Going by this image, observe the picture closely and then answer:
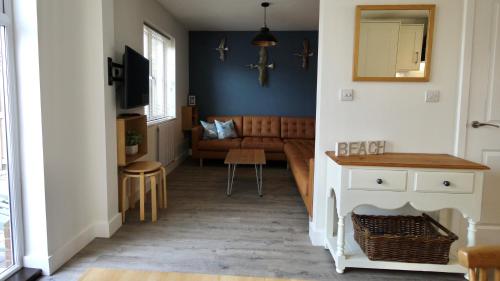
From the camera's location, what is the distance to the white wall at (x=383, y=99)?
8.62 ft

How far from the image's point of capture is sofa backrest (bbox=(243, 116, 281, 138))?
20.9 feet

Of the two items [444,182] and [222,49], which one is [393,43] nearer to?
[444,182]

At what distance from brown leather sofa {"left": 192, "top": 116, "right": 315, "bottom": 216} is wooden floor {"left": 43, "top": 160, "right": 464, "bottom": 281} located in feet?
3.40

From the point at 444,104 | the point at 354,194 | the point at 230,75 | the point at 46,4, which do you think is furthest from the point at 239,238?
the point at 230,75

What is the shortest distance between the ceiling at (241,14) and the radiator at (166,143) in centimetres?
165

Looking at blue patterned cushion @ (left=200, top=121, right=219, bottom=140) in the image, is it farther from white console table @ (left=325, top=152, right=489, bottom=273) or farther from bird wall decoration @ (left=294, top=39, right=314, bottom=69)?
white console table @ (left=325, top=152, right=489, bottom=273)

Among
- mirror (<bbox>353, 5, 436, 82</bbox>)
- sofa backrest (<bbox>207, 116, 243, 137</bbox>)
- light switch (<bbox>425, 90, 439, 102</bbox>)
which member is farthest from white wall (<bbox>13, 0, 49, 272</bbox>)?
sofa backrest (<bbox>207, 116, 243, 137</bbox>)

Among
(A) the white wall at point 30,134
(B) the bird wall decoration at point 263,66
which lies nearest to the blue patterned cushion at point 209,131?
(B) the bird wall decoration at point 263,66

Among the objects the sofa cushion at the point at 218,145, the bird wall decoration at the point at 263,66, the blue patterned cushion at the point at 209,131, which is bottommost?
the sofa cushion at the point at 218,145

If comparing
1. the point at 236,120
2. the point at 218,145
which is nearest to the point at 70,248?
the point at 218,145

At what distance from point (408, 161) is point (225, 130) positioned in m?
→ 4.06

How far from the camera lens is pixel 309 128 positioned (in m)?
6.30

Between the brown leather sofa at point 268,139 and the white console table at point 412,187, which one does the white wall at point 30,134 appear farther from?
the brown leather sofa at point 268,139

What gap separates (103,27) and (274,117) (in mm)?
4046
